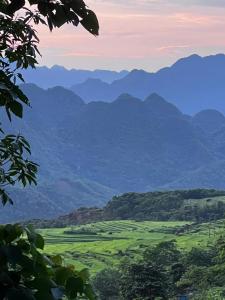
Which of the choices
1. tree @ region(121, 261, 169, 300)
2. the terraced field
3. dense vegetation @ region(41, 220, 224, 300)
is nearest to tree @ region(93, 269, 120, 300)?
dense vegetation @ region(41, 220, 224, 300)

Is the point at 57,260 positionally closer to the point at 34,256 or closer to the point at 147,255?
the point at 34,256

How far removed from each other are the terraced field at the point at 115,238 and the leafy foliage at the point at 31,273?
43.5 metres

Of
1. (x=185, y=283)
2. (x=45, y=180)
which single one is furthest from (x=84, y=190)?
(x=185, y=283)

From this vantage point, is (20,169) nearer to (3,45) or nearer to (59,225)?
(3,45)

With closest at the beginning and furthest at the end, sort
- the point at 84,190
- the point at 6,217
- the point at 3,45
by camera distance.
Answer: the point at 3,45 → the point at 6,217 → the point at 84,190

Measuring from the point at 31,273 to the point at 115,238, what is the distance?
5996 cm

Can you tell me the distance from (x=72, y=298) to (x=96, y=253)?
50.6 m

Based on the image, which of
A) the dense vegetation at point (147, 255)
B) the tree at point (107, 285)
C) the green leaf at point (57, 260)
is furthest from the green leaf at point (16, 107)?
the tree at point (107, 285)

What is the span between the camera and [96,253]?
169ft

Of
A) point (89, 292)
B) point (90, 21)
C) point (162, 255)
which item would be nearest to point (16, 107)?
point (90, 21)

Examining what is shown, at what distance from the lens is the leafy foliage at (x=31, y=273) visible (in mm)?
1590

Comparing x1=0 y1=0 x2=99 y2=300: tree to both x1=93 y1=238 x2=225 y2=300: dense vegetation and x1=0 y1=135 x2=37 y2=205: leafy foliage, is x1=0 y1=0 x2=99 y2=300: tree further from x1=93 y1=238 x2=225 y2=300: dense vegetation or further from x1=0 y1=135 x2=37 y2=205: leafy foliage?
x1=93 y1=238 x2=225 y2=300: dense vegetation

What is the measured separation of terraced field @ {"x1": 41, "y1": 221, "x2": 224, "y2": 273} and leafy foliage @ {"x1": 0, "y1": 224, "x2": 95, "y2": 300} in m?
43.5

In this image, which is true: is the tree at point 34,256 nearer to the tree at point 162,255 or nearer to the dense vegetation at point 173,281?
the dense vegetation at point 173,281
